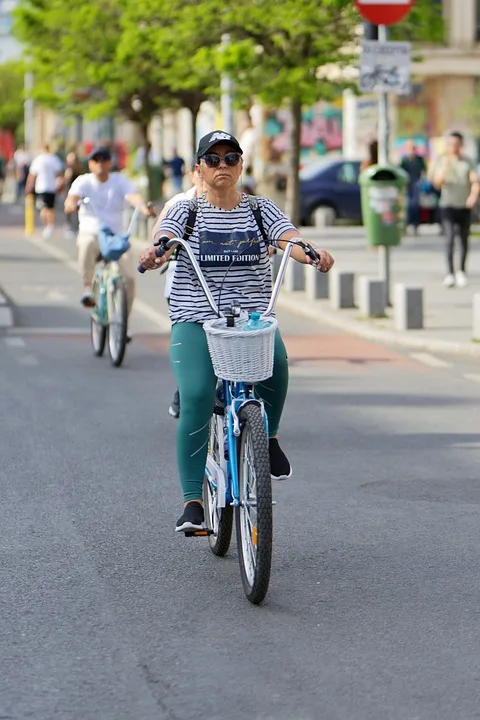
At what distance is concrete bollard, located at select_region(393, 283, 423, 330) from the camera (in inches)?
653

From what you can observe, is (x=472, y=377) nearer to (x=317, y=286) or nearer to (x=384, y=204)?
(x=384, y=204)

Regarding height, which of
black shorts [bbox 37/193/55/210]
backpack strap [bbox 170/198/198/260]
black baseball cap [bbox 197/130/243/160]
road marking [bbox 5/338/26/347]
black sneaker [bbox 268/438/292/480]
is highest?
black baseball cap [bbox 197/130/243/160]

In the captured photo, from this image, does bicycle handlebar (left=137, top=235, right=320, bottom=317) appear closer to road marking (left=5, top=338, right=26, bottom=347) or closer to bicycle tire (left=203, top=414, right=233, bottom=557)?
bicycle tire (left=203, top=414, right=233, bottom=557)

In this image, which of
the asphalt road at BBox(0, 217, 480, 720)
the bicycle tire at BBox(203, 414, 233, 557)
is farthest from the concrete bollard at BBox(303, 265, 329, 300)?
the bicycle tire at BBox(203, 414, 233, 557)

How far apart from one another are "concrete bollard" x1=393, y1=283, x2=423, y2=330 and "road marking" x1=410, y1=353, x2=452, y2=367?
1468 mm

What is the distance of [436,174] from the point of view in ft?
70.7

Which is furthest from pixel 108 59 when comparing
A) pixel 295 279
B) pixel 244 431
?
pixel 244 431

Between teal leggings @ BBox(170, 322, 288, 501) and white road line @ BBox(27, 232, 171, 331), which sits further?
white road line @ BBox(27, 232, 171, 331)

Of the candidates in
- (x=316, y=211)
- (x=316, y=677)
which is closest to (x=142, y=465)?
(x=316, y=677)

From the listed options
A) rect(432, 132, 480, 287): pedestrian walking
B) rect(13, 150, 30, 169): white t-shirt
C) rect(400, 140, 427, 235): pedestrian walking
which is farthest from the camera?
rect(13, 150, 30, 169): white t-shirt

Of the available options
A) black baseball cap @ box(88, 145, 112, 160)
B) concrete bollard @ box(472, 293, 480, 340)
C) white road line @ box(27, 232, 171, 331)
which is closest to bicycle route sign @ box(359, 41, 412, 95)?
concrete bollard @ box(472, 293, 480, 340)

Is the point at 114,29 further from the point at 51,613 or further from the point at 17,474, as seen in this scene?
the point at 51,613

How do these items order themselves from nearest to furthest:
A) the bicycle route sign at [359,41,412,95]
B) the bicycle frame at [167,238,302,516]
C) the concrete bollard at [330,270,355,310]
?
the bicycle frame at [167,238,302,516] → the bicycle route sign at [359,41,412,95] → the concrete bollard at [330,270,355,310]

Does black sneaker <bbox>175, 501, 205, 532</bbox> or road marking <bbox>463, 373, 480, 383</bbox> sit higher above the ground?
black sneaker <bbox>175, 501, 205, 532</bbox>
